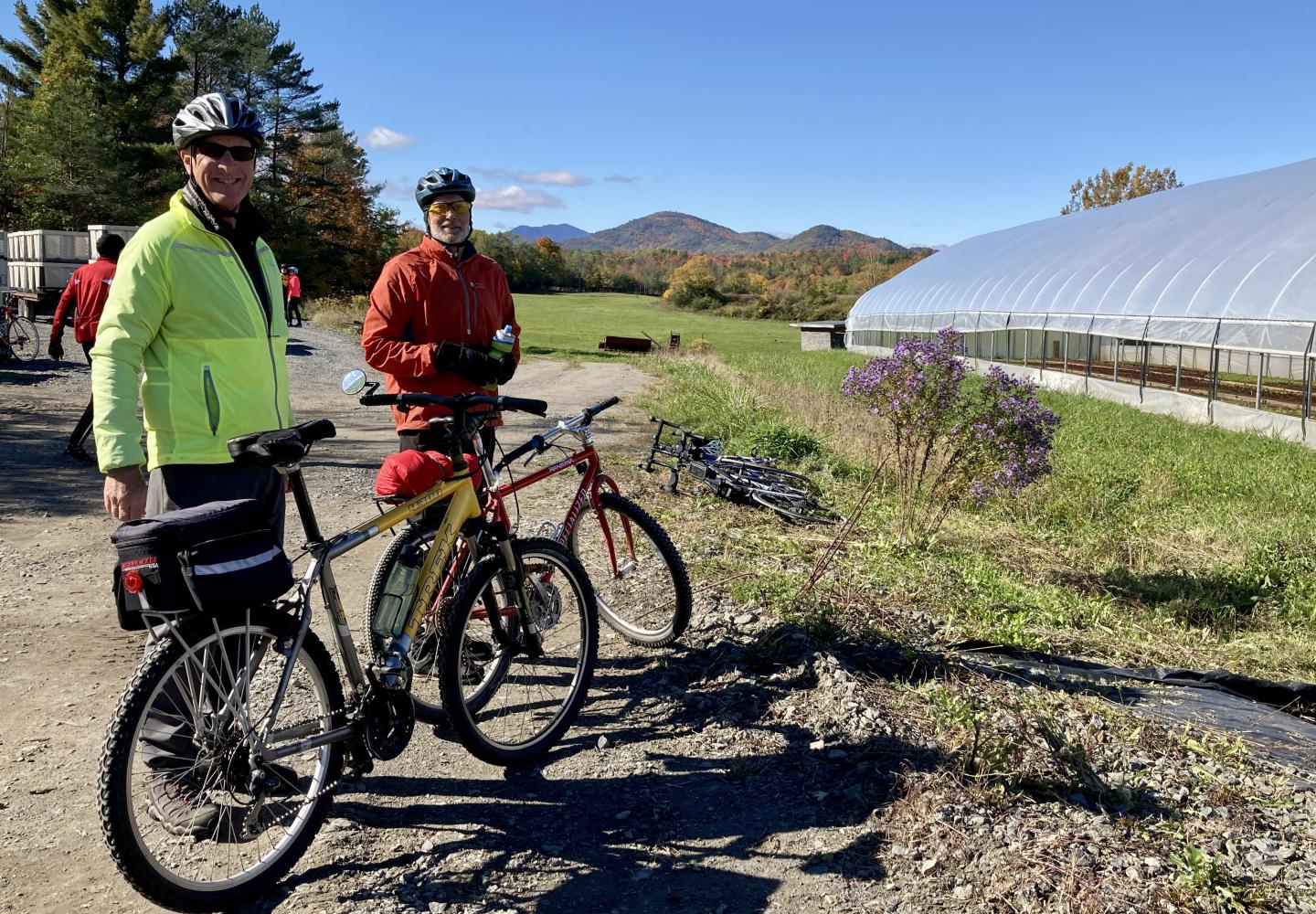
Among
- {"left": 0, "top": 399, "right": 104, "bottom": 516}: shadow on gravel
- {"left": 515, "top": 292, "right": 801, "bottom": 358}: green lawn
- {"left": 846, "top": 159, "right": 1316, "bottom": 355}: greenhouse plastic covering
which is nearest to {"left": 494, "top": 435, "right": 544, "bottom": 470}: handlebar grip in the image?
{"left": 0, "top": 399, "right": 104, "bottom": 516}: shadow on gravel

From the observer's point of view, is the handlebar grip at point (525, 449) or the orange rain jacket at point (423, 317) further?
the orange rain jacket at point (423, 317)

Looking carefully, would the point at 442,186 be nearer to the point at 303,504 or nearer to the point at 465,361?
the point at 465,361

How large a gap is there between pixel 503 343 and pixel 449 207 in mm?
753

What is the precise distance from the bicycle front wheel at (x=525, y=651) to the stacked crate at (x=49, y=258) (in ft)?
78.9

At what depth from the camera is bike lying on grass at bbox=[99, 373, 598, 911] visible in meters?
2.52

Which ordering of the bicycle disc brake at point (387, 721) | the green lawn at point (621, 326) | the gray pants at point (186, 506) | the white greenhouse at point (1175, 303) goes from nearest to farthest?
the gray pants at point (186, 506) < the bicycle disc brake at point (387, 721) < the white greenhouse at point (1175, 303) < the green lawn at point (621, 326)

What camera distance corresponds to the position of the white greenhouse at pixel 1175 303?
16594 millimetres

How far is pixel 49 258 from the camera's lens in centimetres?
2391

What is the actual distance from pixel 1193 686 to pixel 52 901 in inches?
184

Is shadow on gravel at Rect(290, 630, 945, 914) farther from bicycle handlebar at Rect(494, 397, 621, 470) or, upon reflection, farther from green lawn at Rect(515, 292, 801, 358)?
green lawn at Rect(515, 292, 801, 358)

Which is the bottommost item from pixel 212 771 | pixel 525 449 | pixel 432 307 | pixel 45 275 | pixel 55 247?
pixel 212 771

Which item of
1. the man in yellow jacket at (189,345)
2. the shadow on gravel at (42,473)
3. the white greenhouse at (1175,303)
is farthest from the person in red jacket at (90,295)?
the white greenhouse at (1175,303)

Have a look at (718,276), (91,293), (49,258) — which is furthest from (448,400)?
(718,276)

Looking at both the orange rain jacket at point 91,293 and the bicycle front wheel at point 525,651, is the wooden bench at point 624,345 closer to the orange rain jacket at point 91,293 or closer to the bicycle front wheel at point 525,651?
the orange rain jacket at point 91,293
